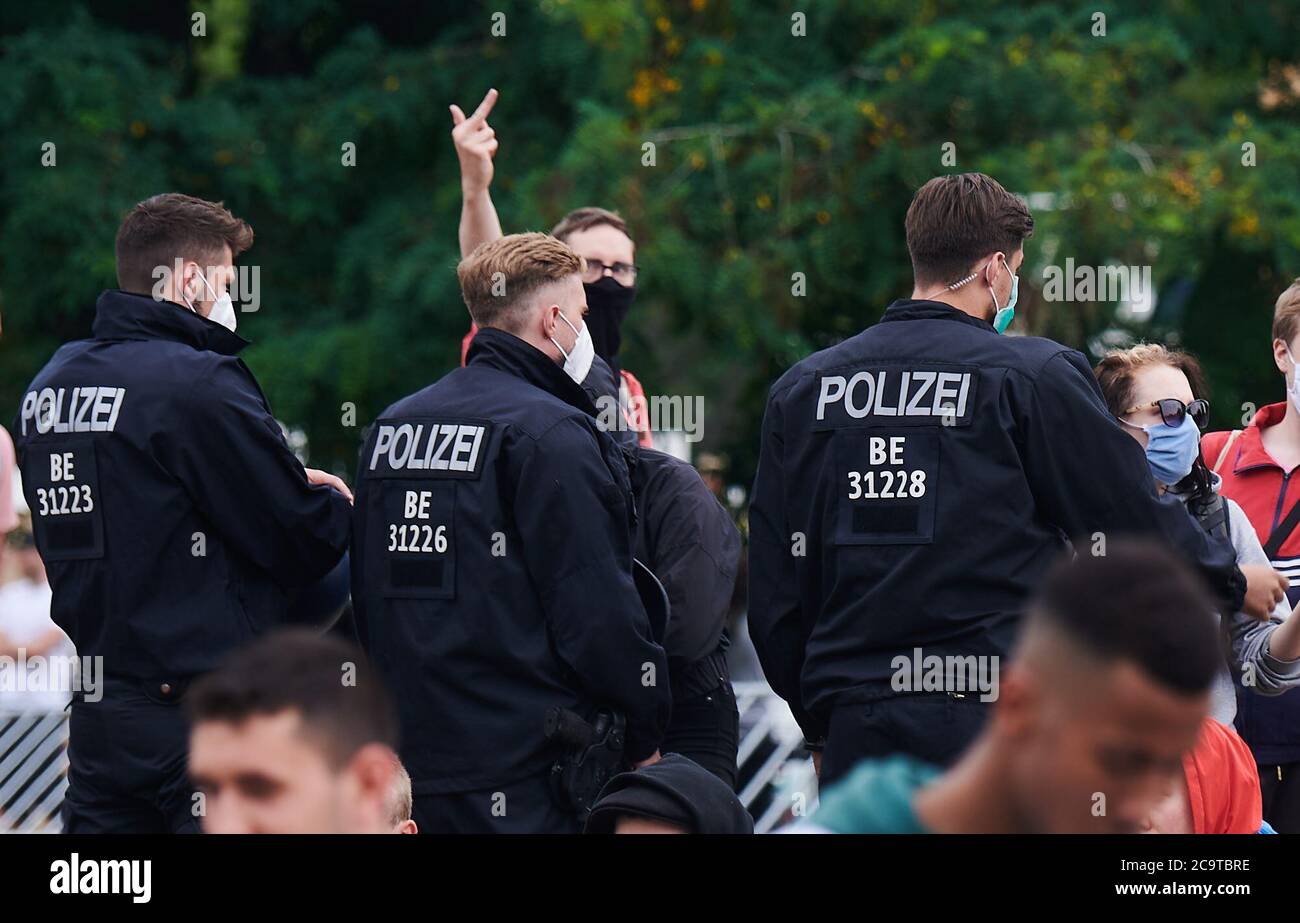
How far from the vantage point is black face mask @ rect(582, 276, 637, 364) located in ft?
17.6

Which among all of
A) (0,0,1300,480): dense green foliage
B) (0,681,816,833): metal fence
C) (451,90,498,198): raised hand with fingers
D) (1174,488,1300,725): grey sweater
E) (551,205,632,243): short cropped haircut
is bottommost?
(0,681,816,833): metal fence

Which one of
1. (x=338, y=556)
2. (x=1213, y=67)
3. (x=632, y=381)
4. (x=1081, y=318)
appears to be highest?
(x=1213, y=67)

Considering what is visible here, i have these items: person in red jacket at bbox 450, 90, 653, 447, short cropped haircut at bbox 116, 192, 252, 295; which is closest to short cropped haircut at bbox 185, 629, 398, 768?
short cropped haircut at bbox 116, 192, 252, 295

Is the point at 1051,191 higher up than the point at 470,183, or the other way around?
the point at 1051,191

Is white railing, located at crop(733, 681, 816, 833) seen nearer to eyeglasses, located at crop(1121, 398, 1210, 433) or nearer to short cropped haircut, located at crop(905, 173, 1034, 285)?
eyeglasses, located at crop(1121, 398, 1210, 433)

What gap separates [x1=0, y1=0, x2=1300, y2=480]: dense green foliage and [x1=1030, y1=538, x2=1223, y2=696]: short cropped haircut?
636cm

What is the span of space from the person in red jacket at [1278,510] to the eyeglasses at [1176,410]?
371 mm

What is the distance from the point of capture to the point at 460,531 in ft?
13.5

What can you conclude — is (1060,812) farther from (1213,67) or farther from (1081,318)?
(1213,67)

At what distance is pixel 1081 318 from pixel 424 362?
3.42 metres

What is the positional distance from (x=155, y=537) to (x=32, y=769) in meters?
3.69

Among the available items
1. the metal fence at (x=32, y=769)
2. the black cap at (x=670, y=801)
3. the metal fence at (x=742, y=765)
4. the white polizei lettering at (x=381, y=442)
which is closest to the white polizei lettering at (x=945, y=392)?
the black cap at (x=670, y=801)

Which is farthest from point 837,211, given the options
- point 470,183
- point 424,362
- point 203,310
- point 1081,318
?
point 203,310

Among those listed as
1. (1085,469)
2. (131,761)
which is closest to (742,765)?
(131,761)
